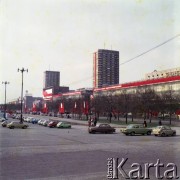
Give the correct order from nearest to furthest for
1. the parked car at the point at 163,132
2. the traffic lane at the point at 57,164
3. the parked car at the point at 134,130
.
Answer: the traffic lane at the point at 57,164 < the parked car at the point at 163,132 < the parked car at the point at 134,130

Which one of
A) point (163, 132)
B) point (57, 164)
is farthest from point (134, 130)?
point (57, 164)

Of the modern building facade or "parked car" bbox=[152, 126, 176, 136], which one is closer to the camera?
"parked car" bbox=[152, 126, 176, 136]

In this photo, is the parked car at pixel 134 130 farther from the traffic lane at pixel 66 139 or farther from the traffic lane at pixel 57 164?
the traffic lane at pixel 57 164

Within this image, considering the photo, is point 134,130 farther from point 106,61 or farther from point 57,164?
point 57,164

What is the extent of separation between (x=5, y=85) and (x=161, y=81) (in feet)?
166

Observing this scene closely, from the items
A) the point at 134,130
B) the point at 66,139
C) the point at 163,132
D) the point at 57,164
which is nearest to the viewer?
the point at 57,164

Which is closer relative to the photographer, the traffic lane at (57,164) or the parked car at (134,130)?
the traffic lane at (57,164)

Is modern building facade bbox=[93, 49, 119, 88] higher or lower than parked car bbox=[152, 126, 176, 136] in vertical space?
higher

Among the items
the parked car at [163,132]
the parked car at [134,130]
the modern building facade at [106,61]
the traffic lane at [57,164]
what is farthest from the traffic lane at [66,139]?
the modern building facade at [106,61]

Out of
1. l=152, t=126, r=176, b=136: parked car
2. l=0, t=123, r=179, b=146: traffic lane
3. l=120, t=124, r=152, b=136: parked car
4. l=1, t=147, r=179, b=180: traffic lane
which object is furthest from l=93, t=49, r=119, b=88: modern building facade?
l=1, t=147, r=179, b=180: traffic lane

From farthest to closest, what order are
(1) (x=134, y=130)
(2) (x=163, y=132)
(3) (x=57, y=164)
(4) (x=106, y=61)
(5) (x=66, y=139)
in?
(4) (x=106, y=61)
(1) (x=134, y=130)
(2) (x=163, y=132)
(5) (x=66, y=139)
(3) (x=57, y=164)

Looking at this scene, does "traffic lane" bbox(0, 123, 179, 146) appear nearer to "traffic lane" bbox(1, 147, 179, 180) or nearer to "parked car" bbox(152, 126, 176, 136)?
"parked car" bbox(152, 126, 176, 136)

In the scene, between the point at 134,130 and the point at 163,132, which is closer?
the point at 163,132

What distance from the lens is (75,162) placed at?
15688 millimetres
